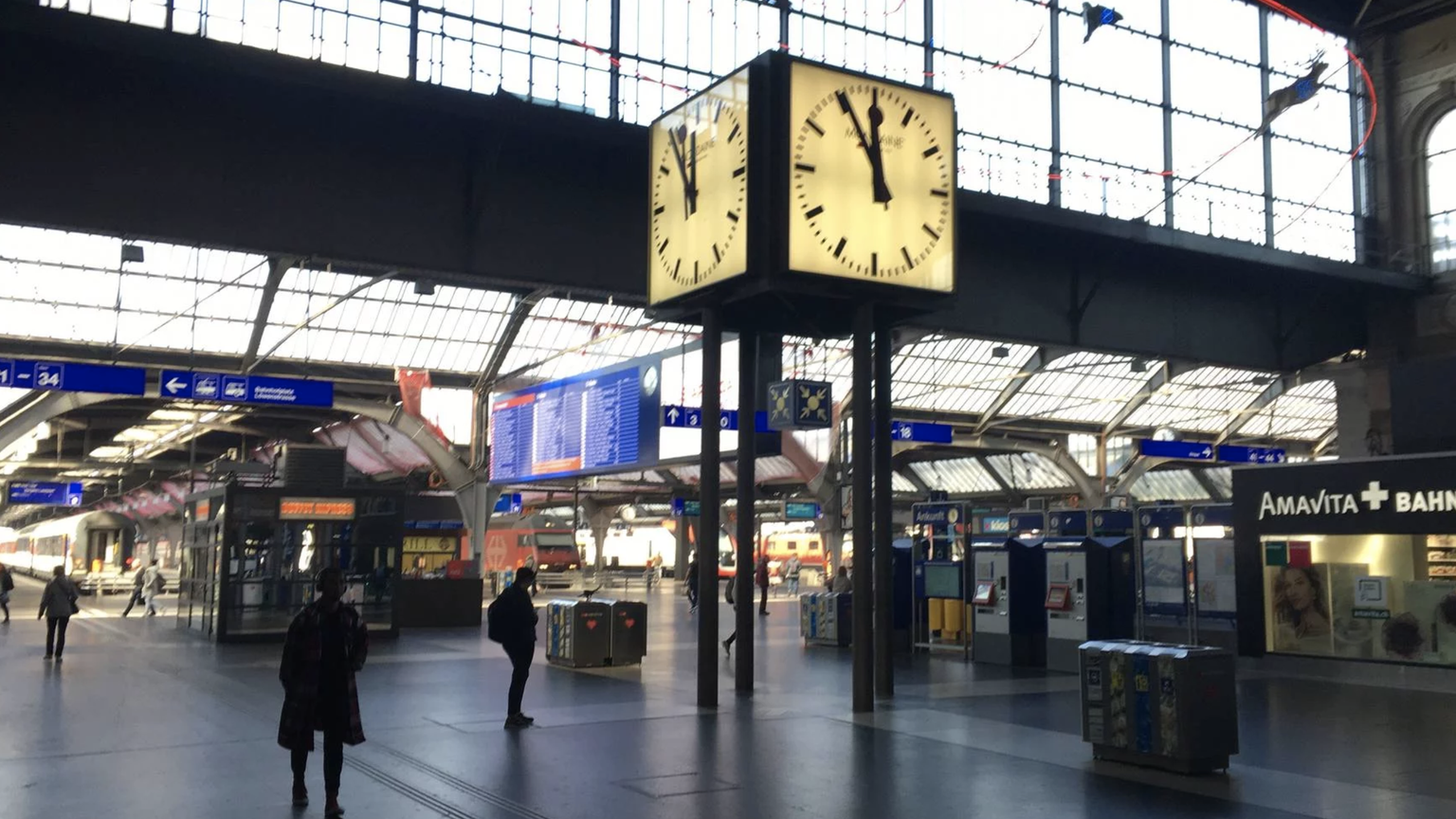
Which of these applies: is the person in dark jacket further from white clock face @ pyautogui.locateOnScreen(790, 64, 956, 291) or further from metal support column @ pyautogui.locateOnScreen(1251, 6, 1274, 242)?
metal support column @ pyautogui.locateOnScreen(1251, 6, 1274, 242)

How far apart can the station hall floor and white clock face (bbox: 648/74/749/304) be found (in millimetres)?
4950

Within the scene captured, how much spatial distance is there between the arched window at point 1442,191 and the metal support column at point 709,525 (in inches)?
754

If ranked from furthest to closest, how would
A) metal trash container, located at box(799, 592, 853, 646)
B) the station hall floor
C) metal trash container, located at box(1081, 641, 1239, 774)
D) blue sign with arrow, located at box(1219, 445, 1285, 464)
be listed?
blue sign with arrow, located at box(1219, 445, 1285, 464)
metal trash container, located at box(799, 592, 853, 646)
metal trash container, located at box(1081, 641, 1239, 774)
the station hall floor

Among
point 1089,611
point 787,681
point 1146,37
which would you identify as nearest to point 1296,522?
point 1089,611

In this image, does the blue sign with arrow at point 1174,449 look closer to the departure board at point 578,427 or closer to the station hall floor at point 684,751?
the departure board at point 578,427

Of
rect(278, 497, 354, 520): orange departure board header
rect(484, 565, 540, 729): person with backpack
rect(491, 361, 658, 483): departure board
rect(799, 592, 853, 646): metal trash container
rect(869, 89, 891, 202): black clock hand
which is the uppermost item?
rect(869, 89, 891, 202): black clock hand

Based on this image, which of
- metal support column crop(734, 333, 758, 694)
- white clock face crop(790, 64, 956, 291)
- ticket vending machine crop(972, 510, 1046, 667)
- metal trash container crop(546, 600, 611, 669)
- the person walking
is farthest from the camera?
the person walking

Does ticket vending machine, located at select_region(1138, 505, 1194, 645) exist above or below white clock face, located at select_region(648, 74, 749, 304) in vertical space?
below

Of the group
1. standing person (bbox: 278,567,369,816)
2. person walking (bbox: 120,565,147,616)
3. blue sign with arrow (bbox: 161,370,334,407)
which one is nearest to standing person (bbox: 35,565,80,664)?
blue sign with arrow (bbox: 161,370,334,407)

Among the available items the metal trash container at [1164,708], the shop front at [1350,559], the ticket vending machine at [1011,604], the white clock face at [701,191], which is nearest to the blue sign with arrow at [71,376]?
the white clock face at [701,191]

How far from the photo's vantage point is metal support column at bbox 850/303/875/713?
1359cm

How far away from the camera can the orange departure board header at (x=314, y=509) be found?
24578 mm

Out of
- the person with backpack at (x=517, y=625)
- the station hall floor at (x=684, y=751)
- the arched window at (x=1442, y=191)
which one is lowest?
the station hall floor at (x=684, y=751)

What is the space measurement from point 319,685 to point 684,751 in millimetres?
3496
